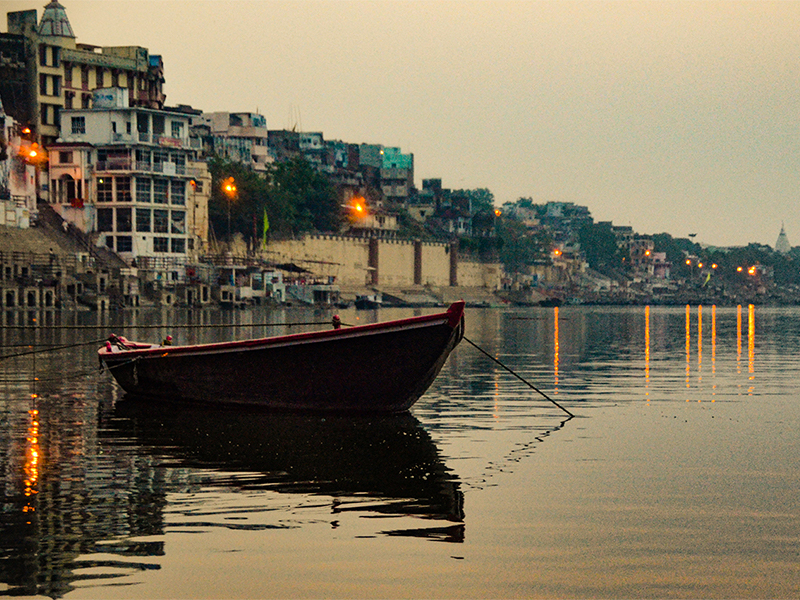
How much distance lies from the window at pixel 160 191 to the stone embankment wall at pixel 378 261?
31.8 m

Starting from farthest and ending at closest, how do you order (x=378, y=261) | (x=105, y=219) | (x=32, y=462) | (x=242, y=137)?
1. (x=242, y=137)
2. (x=378, y=261)
3. (x=105, y=219)
4. (x=32, y=462)

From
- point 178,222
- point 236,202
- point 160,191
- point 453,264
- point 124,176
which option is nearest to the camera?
point 124,176

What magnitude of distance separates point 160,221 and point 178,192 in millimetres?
3487

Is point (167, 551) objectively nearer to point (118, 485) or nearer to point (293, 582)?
point (293, 582)

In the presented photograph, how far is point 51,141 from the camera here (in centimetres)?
10762

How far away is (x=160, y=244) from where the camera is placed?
103 m

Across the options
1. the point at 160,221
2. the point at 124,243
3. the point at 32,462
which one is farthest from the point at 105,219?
the point at 32,462

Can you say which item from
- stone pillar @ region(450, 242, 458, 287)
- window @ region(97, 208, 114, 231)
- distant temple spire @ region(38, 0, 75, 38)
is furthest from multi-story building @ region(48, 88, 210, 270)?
stone pillar @ region(450, 242, 458, 287)

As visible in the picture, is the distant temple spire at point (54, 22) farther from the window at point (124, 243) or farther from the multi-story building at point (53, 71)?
the window at point (124, 243)

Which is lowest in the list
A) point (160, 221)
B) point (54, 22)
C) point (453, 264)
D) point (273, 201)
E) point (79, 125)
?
point (453, 264)

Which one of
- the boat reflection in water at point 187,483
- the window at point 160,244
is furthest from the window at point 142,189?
the boat reflection in water at point 187,483

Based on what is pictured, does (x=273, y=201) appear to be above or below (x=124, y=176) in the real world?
above

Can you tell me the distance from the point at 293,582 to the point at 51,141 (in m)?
103

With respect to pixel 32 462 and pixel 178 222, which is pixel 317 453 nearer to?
pixel 32 462
